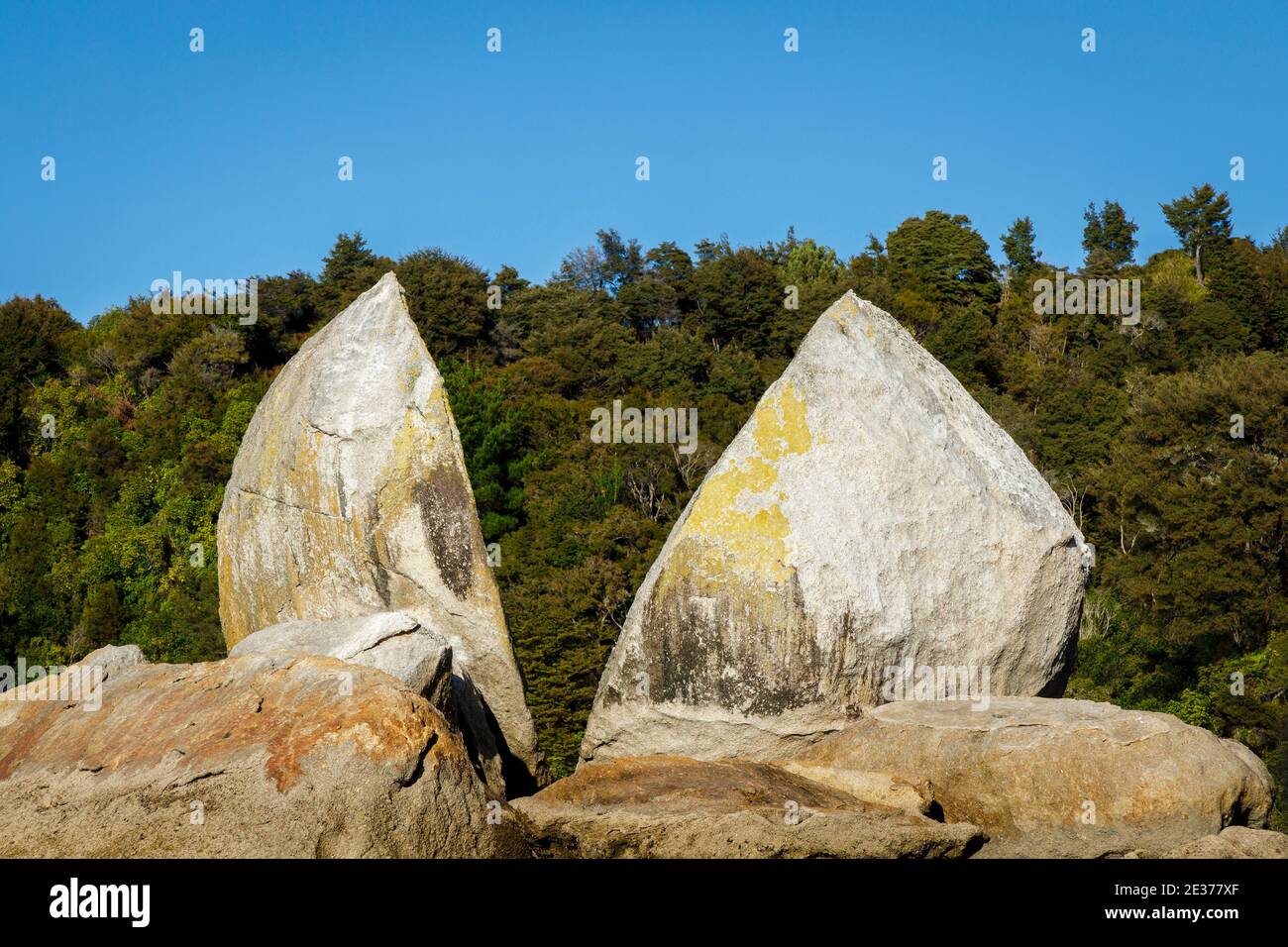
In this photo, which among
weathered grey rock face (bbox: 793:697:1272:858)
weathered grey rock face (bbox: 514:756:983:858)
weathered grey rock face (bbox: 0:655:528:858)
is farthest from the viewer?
weathered grey rock face (bbox: 793:697:1272:858)

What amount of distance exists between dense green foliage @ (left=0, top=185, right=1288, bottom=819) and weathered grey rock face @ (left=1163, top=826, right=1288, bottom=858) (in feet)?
66.8

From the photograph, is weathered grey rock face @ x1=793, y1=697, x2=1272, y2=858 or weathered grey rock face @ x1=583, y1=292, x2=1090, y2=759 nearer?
weathered grey rock face @ x1=793, y1=697, x2=1272, y2=858

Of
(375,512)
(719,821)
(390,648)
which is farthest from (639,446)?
(719,821)

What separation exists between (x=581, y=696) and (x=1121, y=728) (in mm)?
22669

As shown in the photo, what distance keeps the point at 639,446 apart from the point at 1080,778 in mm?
37955

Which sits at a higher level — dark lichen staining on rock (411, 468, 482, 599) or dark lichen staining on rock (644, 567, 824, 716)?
dark lichen staining on rock (411, 468, 482, 599)

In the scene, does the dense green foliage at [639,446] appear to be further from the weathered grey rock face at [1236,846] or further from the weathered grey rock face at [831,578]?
the weathered grey rock face at [1236,846]

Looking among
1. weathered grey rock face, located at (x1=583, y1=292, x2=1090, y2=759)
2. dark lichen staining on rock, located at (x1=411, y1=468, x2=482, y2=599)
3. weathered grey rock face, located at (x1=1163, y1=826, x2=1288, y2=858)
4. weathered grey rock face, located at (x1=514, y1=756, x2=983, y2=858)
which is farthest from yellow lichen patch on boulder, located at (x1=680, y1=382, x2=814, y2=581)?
weathered grey rock face, located at (x1=1163, y1=826, x2=1288, y2=858)

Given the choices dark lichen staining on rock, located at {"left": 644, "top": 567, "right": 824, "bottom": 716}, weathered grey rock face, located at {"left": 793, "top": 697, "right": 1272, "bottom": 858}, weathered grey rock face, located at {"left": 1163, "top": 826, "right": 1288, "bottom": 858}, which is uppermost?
dark lichen staining on rock, located at {"left": 644, "top": 567, "right": 824, "bottom": 716}

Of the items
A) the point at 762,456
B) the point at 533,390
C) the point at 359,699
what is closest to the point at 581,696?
the point at 762,456

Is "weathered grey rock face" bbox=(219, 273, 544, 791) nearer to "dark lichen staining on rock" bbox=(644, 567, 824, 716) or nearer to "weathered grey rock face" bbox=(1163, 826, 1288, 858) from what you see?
"dark lichen staining on rock" bbox=(644, 567, 824, 716)

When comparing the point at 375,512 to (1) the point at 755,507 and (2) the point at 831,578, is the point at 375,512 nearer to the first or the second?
(1) the point at 755,507

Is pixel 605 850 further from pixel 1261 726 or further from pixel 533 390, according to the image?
pixel 533 390

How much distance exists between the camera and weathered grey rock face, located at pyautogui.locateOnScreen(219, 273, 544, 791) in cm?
1319
